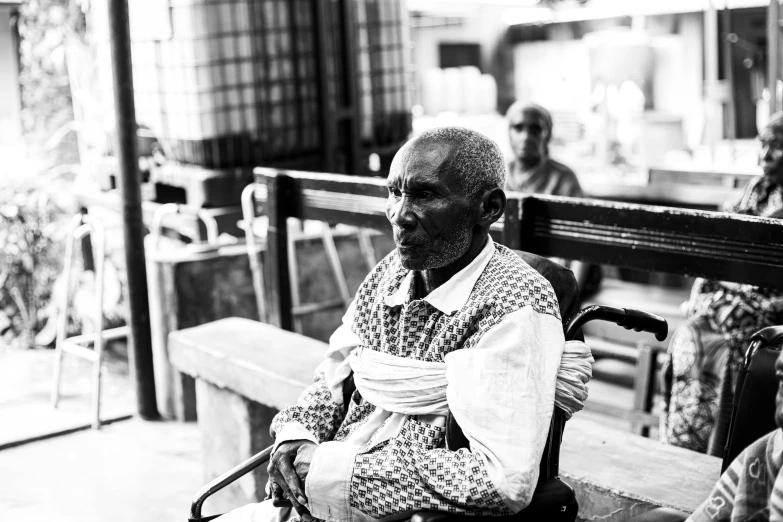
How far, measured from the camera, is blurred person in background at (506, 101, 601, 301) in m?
4.45

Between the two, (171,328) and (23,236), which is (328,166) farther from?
(23,236)

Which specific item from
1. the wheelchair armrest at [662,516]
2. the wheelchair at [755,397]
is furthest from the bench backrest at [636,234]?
the wheelchair armrest at [662,516]

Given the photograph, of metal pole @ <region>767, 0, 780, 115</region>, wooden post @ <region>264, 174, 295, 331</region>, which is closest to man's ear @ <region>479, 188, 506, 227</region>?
wooden post @ <region>264, 174, 295, 331</region>

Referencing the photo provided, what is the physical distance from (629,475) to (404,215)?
1.00 metres

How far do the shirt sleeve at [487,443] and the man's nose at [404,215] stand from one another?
0.29 m

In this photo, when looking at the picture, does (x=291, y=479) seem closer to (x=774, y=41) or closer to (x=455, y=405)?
(x=455, y=405)

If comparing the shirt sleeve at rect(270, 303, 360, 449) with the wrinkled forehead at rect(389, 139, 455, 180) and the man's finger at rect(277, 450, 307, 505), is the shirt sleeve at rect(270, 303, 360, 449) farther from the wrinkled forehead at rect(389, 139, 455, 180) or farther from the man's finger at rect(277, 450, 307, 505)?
the wrinkled forehead at rect(389, 139, 455, 180)

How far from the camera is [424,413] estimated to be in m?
1.85

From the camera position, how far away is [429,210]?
1.88m

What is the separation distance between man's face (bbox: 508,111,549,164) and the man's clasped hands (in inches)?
111

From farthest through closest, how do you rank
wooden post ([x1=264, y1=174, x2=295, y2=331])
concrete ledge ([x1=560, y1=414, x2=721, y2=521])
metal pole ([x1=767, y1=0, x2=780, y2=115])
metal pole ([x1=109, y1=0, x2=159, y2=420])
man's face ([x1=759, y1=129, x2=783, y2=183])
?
1. metal pole ([x1=767, y1=0, x2=780, y2=115])
2. metal pole ([x1=109, y1=0, x2=159, y2=420])
3. wooden post ([x1=264, y1=174, x2=295, y2=331])
4. man's face ([x1=759, y1=129, x2=783, y2=183])
5. concrete ledge ([x1=560, y1=414, x2=721, y2=521])

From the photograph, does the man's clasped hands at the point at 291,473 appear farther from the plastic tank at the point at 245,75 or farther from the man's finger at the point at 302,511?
the plastic tank at the point at 245,75

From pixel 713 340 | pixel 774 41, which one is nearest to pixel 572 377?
pixel 713 340

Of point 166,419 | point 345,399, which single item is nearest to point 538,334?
point 345,399
